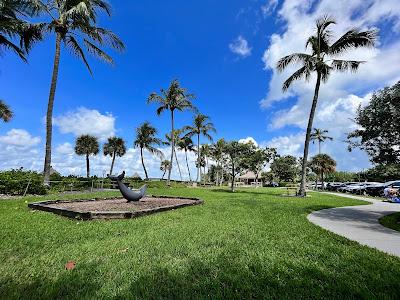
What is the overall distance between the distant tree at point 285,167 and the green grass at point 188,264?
7089 cm

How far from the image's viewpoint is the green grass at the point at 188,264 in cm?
340

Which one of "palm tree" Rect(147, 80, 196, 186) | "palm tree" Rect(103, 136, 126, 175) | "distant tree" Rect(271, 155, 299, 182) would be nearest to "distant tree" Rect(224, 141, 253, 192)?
"palm tree" Rect(147, 80, 196, 186)

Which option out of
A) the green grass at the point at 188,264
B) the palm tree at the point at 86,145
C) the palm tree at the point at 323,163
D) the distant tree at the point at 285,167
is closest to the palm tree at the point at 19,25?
the green grass at the point at 188,264

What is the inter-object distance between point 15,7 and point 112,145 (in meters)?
40.5

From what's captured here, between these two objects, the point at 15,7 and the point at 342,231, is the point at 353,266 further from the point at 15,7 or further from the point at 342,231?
the point at 15,7

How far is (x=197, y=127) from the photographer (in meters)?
45.4

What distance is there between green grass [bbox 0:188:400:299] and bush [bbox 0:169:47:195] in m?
11.4

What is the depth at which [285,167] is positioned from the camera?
74875mm

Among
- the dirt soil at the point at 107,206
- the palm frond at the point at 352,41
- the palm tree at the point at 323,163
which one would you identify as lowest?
the dirt soil at the point at 107,206

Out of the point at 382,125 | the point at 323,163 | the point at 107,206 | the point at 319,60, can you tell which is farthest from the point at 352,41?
the point at 323,163

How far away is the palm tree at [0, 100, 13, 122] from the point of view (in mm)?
29680

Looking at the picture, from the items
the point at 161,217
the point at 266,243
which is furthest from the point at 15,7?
the point at 266,243

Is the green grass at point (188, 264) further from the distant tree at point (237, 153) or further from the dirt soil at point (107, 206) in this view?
the distant tree at point (237, 153)

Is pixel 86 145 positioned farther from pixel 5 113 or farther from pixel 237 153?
pixel 237 153
